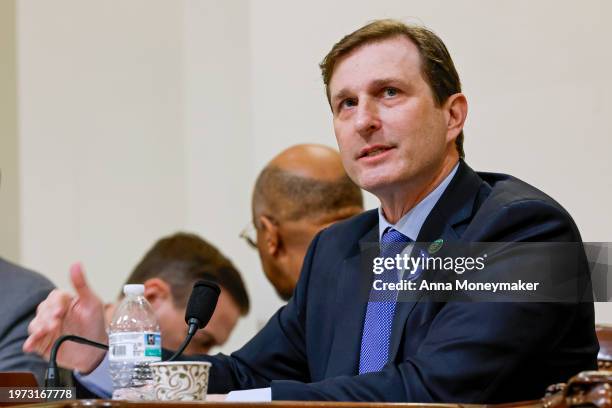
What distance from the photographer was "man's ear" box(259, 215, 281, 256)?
3.97m

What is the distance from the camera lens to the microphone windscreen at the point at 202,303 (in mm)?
2277

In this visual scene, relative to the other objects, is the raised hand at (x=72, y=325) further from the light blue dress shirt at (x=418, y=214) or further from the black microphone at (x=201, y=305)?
the light blue dress shirt at (x=418, y=214)

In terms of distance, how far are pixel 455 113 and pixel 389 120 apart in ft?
0.79

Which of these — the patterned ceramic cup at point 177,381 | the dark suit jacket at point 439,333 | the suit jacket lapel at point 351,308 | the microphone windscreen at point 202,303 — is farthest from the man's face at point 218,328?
the patterned ceramic cup at point 177,381

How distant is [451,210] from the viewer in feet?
8.36

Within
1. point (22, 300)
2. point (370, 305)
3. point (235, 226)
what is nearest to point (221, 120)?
point (235, 226)

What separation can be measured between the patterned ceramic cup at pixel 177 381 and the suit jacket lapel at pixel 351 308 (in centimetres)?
60

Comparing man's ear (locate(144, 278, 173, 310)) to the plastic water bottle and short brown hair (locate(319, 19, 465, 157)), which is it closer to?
the plastic water bottle

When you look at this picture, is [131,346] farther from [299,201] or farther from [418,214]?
[299,201]

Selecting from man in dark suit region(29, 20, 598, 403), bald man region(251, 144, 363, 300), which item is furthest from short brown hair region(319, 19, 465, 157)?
bald man region(251, 144, 363, 300)

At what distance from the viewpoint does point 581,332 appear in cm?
233

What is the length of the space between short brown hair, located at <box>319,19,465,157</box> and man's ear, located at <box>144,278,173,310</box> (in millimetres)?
1568

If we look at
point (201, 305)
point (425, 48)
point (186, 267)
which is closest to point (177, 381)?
point (201, 305)

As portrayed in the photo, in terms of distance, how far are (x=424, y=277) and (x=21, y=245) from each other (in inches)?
138
